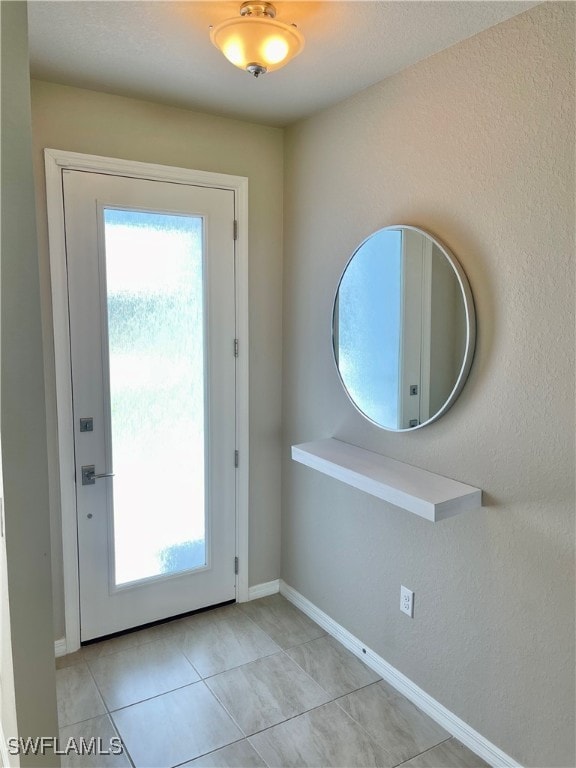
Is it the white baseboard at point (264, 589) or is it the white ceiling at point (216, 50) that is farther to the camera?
the white baseboard at point (264, 589)

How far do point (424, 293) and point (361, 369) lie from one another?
465 mm

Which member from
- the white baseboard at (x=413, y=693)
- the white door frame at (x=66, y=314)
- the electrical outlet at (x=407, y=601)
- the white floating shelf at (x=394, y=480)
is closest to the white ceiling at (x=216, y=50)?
the white door frame at (x=66, y=314)

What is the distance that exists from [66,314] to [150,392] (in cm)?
51

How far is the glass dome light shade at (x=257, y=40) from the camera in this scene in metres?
1.65

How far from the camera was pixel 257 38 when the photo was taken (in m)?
1.68

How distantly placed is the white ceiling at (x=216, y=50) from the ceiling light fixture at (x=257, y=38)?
0.06m

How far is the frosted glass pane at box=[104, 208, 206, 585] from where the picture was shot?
2539mm

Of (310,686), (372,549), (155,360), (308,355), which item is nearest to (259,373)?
(308,355)

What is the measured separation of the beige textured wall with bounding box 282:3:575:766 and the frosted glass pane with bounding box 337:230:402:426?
4.5 inches

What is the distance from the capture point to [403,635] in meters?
2.32

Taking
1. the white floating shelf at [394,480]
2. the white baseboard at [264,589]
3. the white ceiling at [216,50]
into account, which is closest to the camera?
the white ceiling at [216,50]

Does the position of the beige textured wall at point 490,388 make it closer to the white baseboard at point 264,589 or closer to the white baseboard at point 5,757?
the white baseboard at point 264,589

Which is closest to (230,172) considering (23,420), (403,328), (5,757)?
(403,328)

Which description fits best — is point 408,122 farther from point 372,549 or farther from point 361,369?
point 372,549
